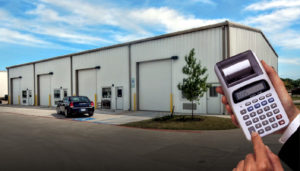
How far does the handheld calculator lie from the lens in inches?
67.2

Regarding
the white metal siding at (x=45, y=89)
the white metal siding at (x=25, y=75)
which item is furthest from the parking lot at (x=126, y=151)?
the white metal siding at (x=25, y=75)

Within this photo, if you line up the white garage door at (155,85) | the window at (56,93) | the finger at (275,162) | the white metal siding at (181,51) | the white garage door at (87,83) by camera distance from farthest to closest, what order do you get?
the window at (56,93) < the white garage door at (87,83) < the white garage door at (155,85) < the white metal siding at (181,51) < the finger at (275,162)

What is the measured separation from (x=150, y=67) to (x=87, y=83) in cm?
967

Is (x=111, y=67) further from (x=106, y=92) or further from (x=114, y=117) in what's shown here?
(x=114, y=117)

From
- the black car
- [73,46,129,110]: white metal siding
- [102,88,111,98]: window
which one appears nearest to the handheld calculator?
the black car

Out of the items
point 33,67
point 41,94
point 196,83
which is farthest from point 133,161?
point 33,67

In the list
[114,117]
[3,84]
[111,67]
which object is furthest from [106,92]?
[3,84]

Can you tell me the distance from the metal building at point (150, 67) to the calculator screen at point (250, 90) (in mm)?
16247

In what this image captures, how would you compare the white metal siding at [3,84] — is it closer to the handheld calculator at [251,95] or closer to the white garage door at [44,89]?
the white garage door at [44,89]

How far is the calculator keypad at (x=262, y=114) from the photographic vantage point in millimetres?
1698

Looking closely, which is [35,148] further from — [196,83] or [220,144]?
[196,83]

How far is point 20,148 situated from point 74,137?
7.22 ft

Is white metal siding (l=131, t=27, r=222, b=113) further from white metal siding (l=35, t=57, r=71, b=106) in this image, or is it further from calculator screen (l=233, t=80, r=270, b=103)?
calculator screen (l=233, t=80, r=270, b=103)

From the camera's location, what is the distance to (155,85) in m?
21.8
